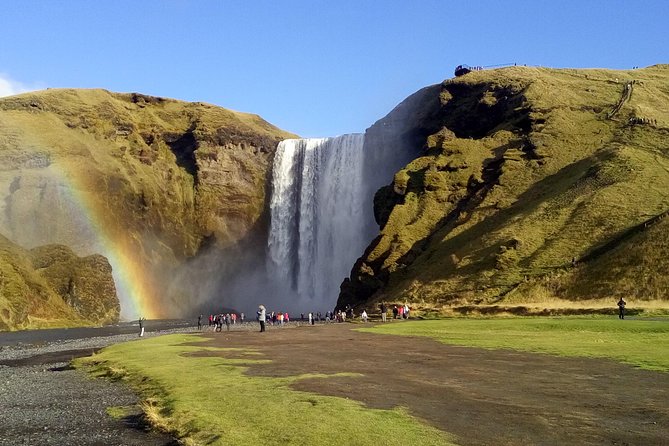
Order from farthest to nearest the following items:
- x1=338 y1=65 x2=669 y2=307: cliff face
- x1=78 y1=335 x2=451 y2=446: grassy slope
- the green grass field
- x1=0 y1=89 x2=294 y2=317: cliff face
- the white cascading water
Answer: x1=0 y1=89 x2=294 y2=317: cliff face → the white cascading water → x1=338 y1=65 x2=669 y2=307: cliff face → the green grass field → x1=78 y1=335 x2=451 y2=446: grassy slope

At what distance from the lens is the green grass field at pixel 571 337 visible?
2372 centimetres

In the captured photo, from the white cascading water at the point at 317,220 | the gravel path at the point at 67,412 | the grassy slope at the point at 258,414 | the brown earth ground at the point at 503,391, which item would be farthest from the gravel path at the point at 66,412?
the white cascading water at the point at 317,220

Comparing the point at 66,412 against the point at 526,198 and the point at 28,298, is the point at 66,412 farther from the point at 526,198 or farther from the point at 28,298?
the point at 28,298

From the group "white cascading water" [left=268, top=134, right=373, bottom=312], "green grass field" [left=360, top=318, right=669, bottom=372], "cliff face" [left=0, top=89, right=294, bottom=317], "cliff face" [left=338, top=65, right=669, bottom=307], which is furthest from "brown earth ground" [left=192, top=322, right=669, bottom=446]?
"cliff face" [left=0, top=89, right=294, bottom=317]

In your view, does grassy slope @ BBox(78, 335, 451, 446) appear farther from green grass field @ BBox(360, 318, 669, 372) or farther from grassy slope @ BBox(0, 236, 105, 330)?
grassy slope @ BBox(0, 236, 105, 330)

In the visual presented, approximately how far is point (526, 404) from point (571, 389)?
267 cm

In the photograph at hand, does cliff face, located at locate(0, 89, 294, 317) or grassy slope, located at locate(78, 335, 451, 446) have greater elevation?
cliff face, located at locate(0, 89, 294, 317)

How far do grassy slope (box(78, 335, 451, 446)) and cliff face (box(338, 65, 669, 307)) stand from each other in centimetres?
4273

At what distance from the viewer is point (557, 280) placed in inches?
2290

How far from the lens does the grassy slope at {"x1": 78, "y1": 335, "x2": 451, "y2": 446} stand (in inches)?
455

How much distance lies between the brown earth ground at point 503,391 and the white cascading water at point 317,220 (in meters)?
75.9

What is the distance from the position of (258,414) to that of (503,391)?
686cm

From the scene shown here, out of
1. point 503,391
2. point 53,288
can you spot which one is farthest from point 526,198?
point 53,288

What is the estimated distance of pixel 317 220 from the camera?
110250 mm
